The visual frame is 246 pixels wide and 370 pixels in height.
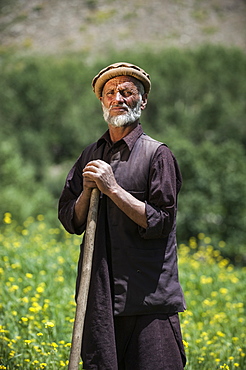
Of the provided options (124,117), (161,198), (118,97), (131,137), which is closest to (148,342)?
(161,198)

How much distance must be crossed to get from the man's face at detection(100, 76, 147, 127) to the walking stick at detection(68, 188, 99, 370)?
48cm

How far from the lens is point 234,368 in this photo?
157 inches

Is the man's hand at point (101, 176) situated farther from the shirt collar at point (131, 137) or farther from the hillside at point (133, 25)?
the hillside at point (133, 25)

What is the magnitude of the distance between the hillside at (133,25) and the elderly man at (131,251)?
31.4 metres

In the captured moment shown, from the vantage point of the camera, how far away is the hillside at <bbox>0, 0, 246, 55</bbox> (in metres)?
37.7

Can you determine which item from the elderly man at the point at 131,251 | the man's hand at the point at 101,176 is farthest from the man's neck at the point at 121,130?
the man's hand at the point at 101,176

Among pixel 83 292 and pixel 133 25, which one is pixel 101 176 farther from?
pixel 133 25

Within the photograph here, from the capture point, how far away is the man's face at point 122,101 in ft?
8.75

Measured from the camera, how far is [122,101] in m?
2.67

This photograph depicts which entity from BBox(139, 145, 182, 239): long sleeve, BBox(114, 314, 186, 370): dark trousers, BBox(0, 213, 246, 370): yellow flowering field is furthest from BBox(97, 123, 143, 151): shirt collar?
BBox(0, 213, 246, 370): yellow flowering field

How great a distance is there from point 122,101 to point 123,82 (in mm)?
108

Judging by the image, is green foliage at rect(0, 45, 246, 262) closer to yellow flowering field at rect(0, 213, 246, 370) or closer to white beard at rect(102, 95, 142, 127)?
yellow flowering field at rect(0, 213, 246, 370)

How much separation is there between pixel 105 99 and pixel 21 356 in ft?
6.52

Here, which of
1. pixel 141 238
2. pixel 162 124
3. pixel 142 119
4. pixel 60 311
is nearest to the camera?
pixel 141 238
